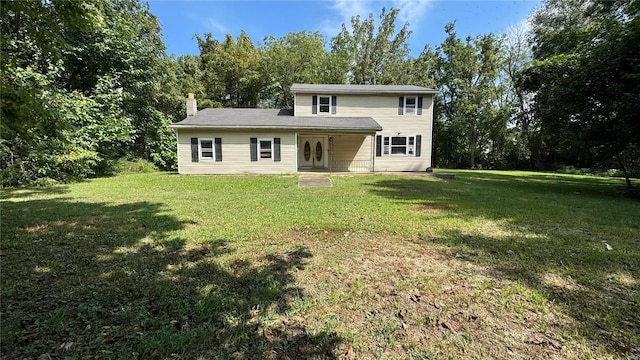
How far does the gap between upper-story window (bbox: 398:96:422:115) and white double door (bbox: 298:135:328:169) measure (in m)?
4.97

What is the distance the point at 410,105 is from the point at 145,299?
16998mm

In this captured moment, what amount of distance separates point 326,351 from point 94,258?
3.42m

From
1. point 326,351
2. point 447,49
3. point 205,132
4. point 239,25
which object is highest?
point 239,25

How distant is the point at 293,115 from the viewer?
17.7 metres

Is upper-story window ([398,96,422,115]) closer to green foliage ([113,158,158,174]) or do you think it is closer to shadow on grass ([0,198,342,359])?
shadow on grass ([0,198,342,359])

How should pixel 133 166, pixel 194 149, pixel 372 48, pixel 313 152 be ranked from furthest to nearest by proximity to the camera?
pixel 372 48, pixel 313 152, pixel 133 166, pixel 194 149

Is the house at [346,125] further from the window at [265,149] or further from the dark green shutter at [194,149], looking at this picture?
the dark green shutter at [194,149]

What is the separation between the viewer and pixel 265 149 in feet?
50.2

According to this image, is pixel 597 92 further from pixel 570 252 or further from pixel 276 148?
pixel 276 148

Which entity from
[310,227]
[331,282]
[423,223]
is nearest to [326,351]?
[331,282]

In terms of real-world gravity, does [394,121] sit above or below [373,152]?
above

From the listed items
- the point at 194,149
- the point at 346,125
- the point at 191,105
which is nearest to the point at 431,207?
the point at 346,125

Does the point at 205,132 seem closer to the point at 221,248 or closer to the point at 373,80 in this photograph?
the point at 221,248

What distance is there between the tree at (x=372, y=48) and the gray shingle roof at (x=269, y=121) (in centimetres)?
1477
